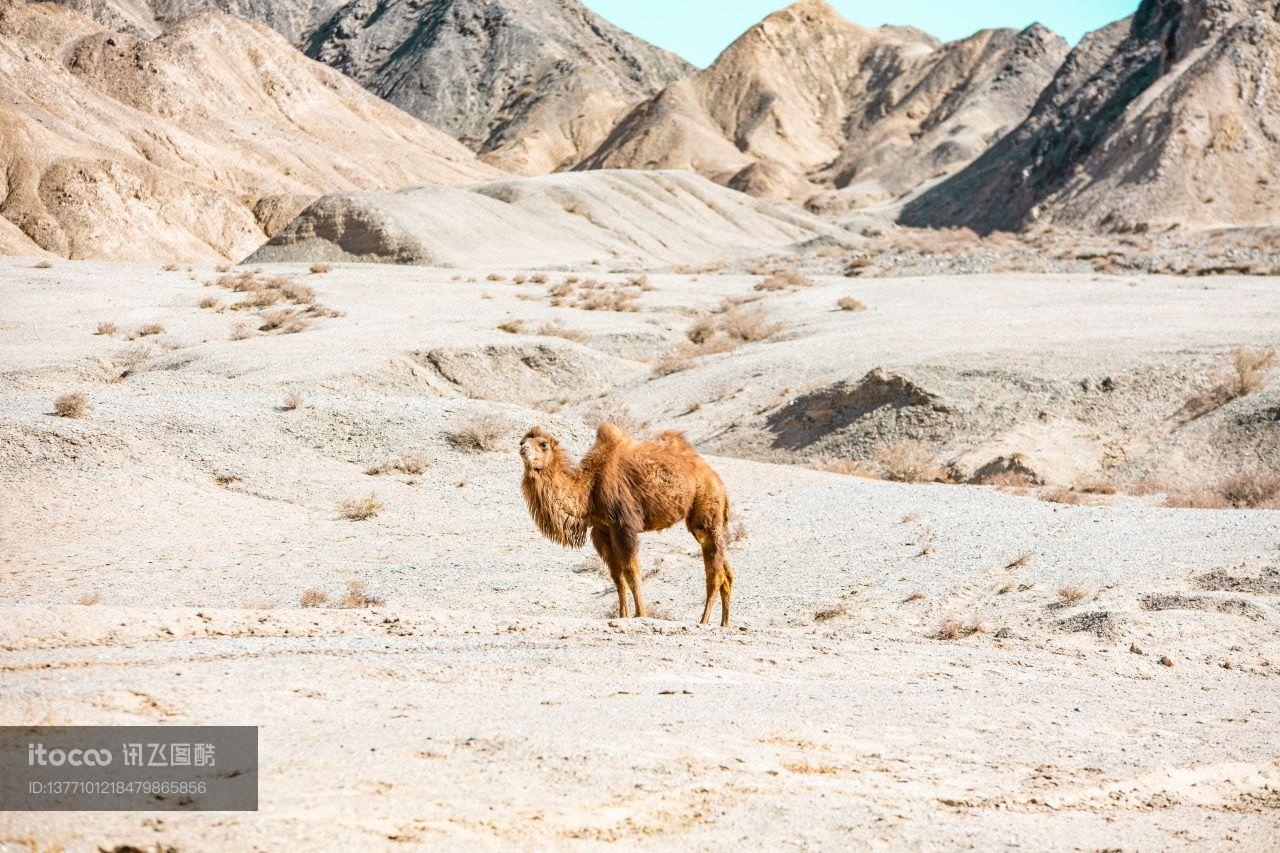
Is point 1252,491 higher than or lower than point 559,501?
lower

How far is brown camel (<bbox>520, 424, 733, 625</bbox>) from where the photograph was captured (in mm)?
8961

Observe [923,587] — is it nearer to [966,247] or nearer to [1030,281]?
[1030,281]

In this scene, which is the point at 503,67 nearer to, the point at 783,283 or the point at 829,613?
the point at 783,283

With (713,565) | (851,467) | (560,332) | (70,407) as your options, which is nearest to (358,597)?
(713,565)

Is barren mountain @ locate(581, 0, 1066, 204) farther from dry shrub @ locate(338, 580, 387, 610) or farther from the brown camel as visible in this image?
the brown camel

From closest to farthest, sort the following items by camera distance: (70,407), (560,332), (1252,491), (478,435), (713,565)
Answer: (713,565)
(70,407)
(1252,491)
(478,435)
(560,332)

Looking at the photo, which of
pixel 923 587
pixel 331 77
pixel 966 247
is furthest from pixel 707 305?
pixel 331 77

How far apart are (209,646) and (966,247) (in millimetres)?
46608

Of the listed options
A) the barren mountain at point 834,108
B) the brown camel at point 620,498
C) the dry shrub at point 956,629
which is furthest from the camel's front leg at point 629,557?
the barren mountain at point 834,108

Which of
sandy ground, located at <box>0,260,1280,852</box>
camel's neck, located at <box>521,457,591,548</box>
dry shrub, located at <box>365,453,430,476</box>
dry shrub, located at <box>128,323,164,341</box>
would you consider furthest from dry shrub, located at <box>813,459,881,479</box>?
dry shrub, located at <box>128,323,164,341</box>

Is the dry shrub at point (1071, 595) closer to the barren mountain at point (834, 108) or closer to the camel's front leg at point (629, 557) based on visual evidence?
the camel's front leg at point (629, 557)

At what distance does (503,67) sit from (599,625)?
133 meters

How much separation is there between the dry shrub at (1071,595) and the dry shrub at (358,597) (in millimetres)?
6131

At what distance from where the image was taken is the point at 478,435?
16094 millimetres
